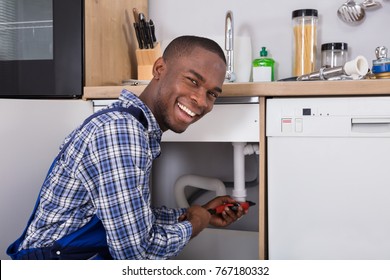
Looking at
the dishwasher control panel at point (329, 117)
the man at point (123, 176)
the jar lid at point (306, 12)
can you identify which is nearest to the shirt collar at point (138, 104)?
the man at point (123, 176)

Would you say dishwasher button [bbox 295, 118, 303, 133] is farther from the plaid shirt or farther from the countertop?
the plaid shirt

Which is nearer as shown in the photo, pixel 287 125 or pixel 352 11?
pixel 287 125

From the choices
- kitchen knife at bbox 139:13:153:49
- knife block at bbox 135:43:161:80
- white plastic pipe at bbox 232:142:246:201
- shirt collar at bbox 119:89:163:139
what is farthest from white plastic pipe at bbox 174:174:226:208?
shirt collar at bbox 119:89:163:139

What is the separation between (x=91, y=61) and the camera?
4.83 feet

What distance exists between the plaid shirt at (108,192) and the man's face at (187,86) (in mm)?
84

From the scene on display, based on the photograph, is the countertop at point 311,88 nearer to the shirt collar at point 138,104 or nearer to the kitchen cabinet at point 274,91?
the kitchen cabinet at point 274,91

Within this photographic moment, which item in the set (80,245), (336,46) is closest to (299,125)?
(336,46)

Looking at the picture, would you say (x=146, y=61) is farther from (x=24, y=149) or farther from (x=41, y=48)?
(x=24, y=149)

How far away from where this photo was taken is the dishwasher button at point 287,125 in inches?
49.6

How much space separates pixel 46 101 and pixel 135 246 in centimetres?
57

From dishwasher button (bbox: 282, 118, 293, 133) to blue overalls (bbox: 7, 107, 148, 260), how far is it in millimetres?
410

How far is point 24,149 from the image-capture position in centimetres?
122

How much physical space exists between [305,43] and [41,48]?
0.88 metres
